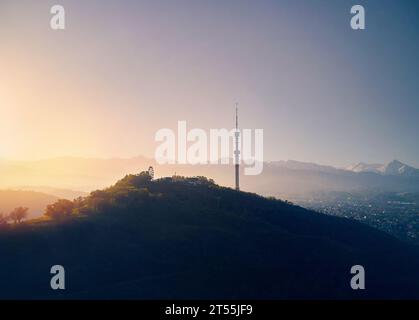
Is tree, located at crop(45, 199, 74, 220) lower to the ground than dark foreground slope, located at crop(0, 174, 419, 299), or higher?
higher

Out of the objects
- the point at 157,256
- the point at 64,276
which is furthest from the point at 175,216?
the point at 64,276

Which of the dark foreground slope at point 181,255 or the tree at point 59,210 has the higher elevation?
the tree at point 59,210

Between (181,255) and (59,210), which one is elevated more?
(59,210)

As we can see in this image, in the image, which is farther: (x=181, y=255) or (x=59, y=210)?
(x=59, y=210)

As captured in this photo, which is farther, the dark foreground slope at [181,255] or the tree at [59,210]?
the tree at [59,210]
